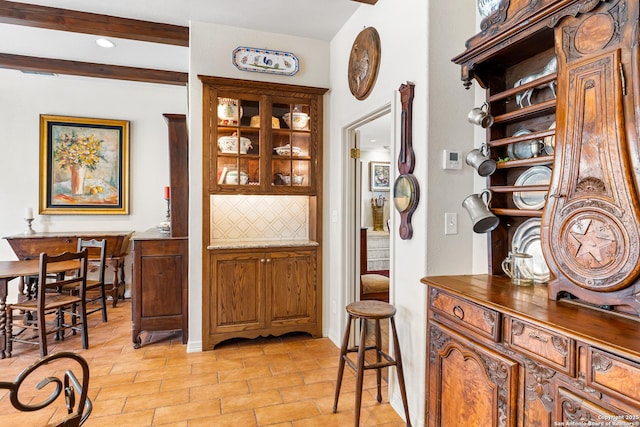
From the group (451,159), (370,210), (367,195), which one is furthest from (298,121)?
(370,210)

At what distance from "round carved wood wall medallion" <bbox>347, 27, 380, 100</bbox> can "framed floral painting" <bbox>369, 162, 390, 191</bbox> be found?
422cm

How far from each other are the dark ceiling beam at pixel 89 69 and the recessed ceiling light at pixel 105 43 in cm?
54

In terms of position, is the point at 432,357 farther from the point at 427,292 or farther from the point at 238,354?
the point at 238,354

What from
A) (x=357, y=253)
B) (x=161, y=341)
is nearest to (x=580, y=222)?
(x=357, y=253)

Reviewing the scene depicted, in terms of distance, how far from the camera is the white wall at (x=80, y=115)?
15.2 ft

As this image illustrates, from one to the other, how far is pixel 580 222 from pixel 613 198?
0.15 m

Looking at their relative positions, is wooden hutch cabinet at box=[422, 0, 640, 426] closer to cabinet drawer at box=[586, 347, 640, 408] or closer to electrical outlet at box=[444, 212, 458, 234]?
cabinet drawer at box=[586, 347, 640, 408]

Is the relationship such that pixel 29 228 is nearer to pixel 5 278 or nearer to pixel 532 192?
pixel 5 278

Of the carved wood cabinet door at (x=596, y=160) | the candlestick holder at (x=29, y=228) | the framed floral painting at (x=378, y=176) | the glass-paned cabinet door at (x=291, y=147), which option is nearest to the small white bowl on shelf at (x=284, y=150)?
the glass-paned cabinet door at (x=291, y=147)

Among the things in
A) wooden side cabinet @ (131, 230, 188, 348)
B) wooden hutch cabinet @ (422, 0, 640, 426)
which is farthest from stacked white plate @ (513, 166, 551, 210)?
wooden side cabinet @ (131, 230, 188, 348)

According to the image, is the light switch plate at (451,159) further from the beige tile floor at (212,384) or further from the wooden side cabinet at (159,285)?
the wooden side cabinet at (159,285)

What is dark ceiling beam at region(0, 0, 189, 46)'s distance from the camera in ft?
9.80

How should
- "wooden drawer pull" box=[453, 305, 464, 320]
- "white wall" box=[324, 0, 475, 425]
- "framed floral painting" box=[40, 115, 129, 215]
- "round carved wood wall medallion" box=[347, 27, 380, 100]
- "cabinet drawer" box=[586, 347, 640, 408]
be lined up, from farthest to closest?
"framed floral painting" box=[40, 115, 129, 215]
"round carved wood wall medallion" box=[347, 27, 380, 100]
"white wall" box=[324, 0, 475, 425]
"wooden drawer pull" box=[453, 305, 464, 320]
"cabinet drawer" box=[586, 347, 640, 408]

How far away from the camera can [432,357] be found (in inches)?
74.1
